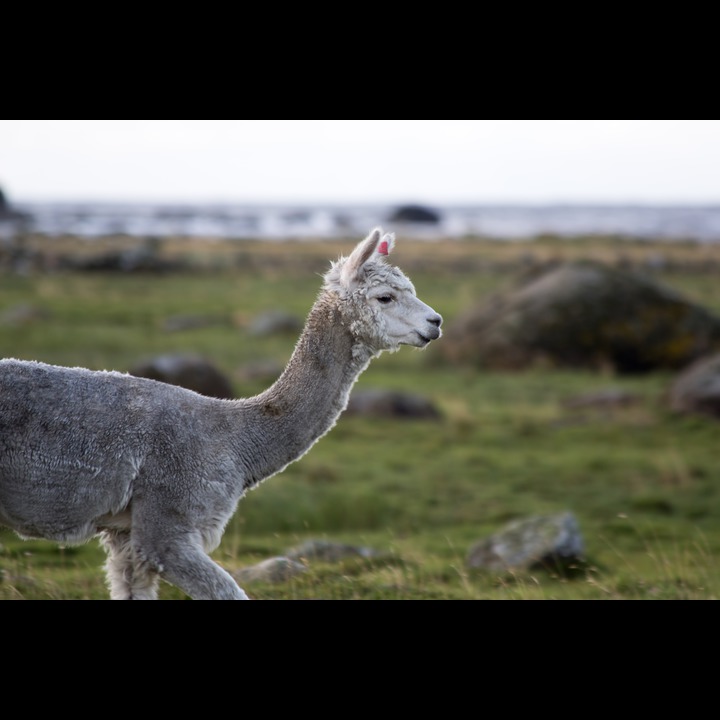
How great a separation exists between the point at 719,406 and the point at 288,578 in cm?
1347

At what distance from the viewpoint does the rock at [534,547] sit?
34.1 ft

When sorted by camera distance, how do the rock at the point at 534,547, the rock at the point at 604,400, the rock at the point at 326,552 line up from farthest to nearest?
1. the rock at the point at 604,400
2. the rock at the point at 534,547
3. the rock at the point at 326,552

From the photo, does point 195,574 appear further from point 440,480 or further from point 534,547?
point 440,480

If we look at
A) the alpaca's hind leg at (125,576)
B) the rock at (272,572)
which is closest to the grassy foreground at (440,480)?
the rock at (272,572)

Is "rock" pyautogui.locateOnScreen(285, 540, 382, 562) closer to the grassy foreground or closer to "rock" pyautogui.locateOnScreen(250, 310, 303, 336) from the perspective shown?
the grassy foreground

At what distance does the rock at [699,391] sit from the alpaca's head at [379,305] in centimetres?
1428

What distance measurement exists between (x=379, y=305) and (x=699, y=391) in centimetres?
1471

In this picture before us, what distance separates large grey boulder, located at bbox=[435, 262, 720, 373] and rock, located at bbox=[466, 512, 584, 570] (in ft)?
46.5

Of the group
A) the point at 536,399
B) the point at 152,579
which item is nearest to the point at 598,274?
the point at 536,399

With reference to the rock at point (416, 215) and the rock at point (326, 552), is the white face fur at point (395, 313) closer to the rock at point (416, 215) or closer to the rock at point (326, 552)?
the rock at point (326, 552)

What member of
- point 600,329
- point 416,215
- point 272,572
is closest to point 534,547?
point 272,572

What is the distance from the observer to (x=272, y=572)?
800cm

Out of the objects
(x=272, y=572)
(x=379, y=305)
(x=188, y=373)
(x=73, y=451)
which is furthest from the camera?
(x=188, y=373)

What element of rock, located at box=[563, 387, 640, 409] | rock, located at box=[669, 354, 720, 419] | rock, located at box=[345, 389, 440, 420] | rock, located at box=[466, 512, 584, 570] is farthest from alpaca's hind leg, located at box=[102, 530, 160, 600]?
rock, located at box=[563, 387, 640, 409]
